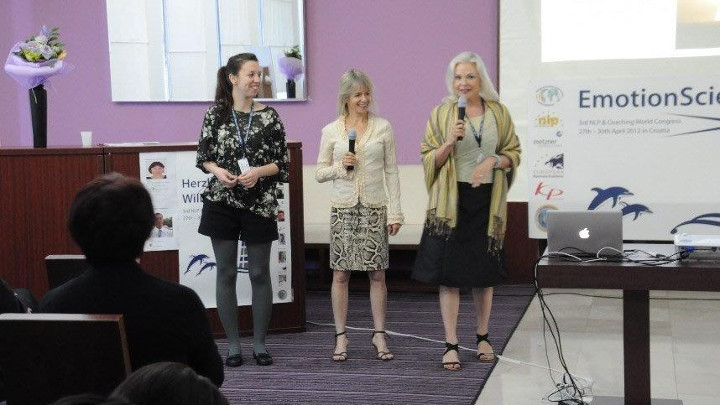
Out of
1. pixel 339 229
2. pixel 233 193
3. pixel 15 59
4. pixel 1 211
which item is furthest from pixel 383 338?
pixel 15 59

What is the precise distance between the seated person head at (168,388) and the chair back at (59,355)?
27.7 inches

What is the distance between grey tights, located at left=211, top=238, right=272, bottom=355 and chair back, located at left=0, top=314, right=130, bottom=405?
2529 millimetres

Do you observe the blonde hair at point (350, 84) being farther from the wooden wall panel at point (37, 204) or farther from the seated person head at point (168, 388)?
the seated person head at point (168, 388)

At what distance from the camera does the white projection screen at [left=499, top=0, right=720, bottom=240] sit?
A: 6.16 meters

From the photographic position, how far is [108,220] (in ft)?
7.35

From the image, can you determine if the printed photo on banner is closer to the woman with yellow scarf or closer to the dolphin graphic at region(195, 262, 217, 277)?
the dolphin graphic at region(195, 262, 217, 277)

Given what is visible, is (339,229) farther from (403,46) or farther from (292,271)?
(403,46)

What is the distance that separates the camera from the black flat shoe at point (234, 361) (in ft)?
15.8

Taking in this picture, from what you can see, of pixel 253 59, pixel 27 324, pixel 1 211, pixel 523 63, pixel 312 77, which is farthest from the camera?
pixel 312 77

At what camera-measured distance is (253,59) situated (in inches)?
184

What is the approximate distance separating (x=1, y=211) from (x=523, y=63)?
380cm

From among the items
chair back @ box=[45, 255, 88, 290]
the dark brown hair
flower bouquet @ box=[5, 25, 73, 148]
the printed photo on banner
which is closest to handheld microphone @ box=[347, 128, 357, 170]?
the dark brown hair

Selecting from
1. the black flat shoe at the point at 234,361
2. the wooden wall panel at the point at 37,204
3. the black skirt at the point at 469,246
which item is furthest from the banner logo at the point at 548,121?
the wooden wall panel at the point at 37,204

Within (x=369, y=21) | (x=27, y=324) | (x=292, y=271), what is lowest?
Result: (x=292, y=271)
